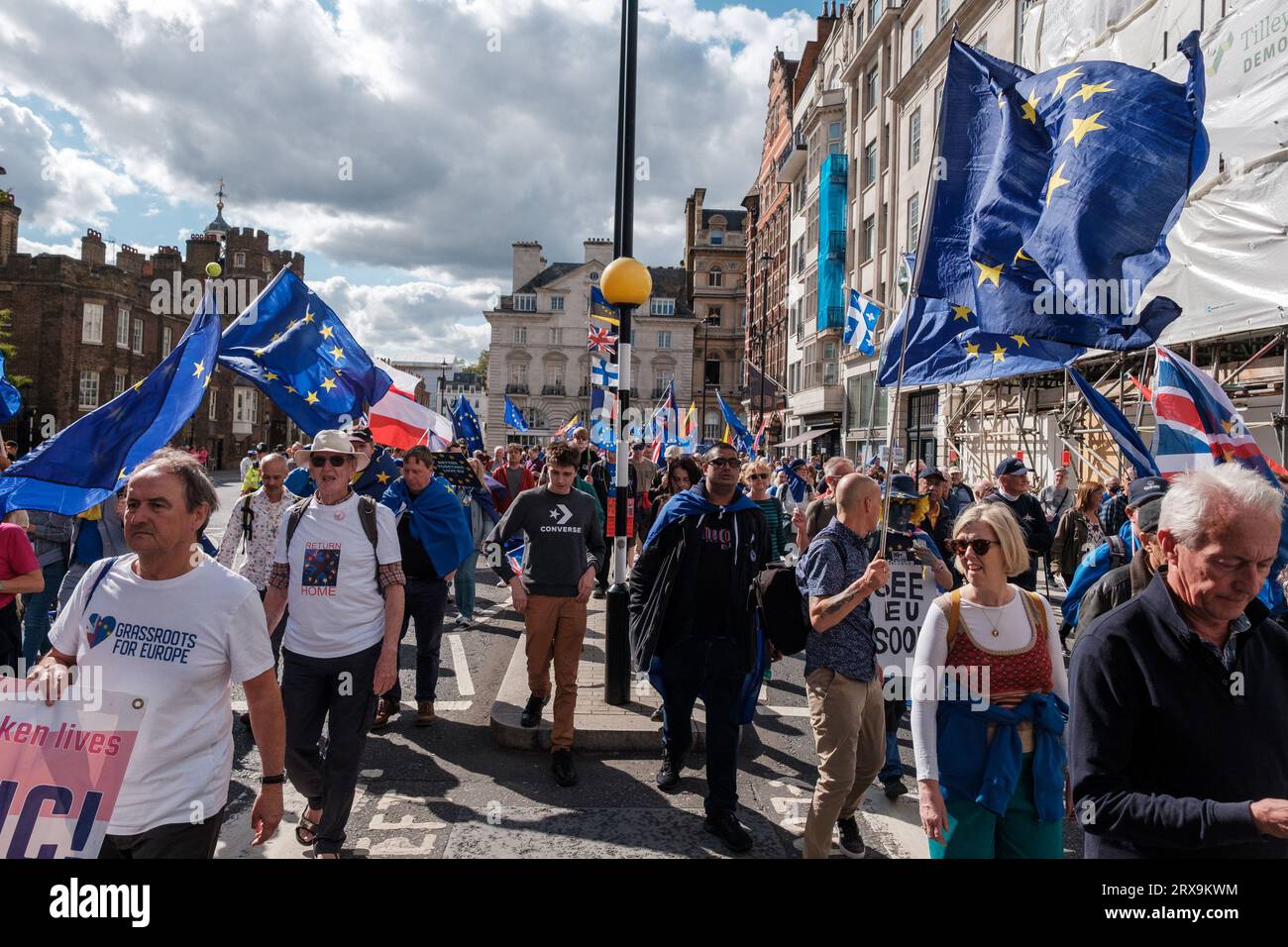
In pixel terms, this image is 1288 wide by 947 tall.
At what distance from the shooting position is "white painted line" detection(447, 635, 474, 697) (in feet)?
22.6

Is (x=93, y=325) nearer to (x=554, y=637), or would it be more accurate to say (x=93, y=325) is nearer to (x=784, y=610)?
(x=554, y=637)

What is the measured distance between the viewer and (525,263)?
2714 inches

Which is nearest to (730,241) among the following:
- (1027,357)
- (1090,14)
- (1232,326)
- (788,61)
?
(788,61)

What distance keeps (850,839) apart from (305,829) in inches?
109

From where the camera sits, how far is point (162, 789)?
2451mm

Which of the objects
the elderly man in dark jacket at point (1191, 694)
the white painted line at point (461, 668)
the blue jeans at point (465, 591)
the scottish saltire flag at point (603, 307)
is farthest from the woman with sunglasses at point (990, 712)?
the blue jeans at point (465, 591)

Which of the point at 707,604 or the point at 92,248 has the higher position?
the point at 92,248

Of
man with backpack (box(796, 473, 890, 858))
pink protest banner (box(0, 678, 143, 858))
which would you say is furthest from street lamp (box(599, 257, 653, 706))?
pink protest banner (box(0, 678, 143, 858))

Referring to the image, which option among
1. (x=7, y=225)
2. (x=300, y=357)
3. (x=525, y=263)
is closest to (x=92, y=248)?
(x=7, y=225)

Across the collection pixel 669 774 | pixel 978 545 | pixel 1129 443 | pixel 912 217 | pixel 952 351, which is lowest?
pixel 669 774

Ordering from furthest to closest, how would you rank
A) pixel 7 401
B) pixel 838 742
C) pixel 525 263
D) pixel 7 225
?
pixel 525 263
pixel 7 225
pixel 7 401
pixel 838 742

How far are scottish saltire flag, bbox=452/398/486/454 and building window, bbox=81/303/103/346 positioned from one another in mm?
37435

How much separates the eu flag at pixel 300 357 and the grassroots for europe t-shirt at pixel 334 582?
265cm

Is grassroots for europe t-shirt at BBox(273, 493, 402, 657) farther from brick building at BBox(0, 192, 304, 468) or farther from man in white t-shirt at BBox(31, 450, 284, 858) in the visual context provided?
brick building at BBox(0, 192, 304, 468)
